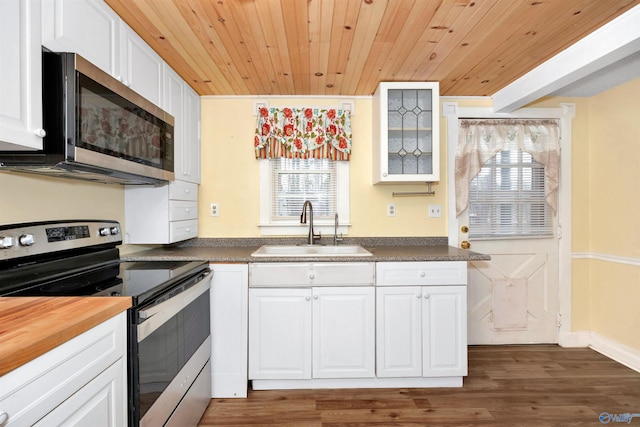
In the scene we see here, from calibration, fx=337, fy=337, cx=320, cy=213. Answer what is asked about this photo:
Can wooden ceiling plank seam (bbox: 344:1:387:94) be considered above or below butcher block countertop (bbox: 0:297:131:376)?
Result: above

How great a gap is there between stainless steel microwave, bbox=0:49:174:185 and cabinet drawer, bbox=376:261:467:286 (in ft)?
5.06

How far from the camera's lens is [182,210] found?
244 cm

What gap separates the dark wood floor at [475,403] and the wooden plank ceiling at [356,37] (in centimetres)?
215

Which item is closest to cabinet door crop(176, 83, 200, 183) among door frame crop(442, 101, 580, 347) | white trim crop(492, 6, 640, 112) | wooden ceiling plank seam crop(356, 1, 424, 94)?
wooden ceiling plank seam crop(356, 1, 424, 94)

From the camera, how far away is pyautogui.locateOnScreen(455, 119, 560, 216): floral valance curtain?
285 cm

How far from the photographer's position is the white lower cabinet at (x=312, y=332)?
2172mm

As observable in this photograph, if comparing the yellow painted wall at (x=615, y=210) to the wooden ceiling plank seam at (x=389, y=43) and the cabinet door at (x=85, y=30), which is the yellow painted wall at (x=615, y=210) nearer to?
the wooden ceiling plank seam at (x=389, y=43)

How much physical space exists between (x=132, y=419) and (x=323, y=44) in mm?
1986

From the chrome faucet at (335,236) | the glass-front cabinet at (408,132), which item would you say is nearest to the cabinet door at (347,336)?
the chrome faucet at (335,236)

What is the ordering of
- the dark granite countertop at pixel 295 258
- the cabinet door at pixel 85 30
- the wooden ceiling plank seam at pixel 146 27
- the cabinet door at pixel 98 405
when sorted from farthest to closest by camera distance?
the dark granite countertop at pixel 295 258 < the wooden ceiling plank seam at pixel 146 27 < the cabinet door at pixel 85 30 < the cabinet door at pixel 98 405

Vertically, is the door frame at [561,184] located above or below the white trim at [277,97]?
below

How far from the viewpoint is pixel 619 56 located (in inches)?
70.4

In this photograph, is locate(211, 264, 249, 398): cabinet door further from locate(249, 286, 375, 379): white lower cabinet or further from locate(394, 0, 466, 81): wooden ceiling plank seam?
locate(394, 0, 466, 81): wooden ceiling plank seam

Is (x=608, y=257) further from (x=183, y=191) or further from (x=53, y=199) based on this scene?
(x=53, y=199)
